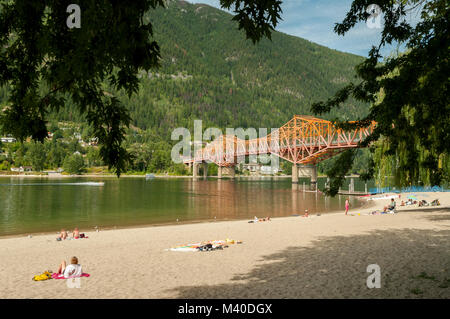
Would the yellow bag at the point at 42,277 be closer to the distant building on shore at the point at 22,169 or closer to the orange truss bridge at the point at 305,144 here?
the orange truss bridge at the point at 305,144

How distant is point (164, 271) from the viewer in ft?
32.3

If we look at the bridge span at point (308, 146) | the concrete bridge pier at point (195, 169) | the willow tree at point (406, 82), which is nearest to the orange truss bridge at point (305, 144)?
the bridge span at point (308, 146)

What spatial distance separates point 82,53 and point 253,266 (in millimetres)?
8652

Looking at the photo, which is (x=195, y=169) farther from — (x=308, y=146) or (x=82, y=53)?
(x=82, y=53)

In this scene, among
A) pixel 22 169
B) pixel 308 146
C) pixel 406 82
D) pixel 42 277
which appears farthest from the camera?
pixel 22 169

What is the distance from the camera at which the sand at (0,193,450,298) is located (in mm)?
7656

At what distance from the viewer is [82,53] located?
270cm

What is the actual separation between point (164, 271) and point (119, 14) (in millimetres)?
8456

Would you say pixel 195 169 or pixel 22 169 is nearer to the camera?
pixel 22 169

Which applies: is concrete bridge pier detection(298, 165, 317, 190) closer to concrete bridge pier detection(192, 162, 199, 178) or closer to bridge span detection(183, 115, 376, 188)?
bridge span detection(183, 115, 376, 188)

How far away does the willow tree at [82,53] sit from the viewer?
275 centimetres

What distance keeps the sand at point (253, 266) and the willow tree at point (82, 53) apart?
4987mm
